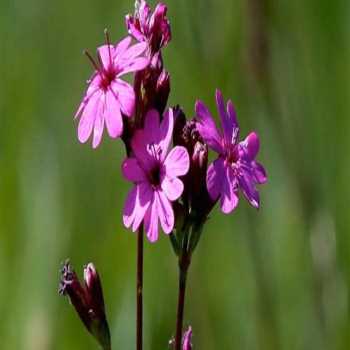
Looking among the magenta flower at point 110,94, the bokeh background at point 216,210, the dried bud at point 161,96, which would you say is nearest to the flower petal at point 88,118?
A: the magenta flower at point 110,94

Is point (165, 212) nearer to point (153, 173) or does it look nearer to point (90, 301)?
point (153, 173)

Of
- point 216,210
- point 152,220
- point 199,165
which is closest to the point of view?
point 152,220

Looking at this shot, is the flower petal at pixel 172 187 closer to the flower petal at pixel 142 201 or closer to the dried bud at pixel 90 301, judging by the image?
the flower petal at pixel 142 201

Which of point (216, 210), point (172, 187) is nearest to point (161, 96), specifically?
point (172, 187)

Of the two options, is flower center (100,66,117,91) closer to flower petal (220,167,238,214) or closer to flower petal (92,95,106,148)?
flower petal (92,95,106,148)

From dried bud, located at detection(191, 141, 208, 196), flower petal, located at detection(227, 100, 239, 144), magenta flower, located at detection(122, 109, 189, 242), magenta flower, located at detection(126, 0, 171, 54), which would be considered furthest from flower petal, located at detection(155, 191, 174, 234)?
magenta flower, located at detection(126, 0, 171, 54)
